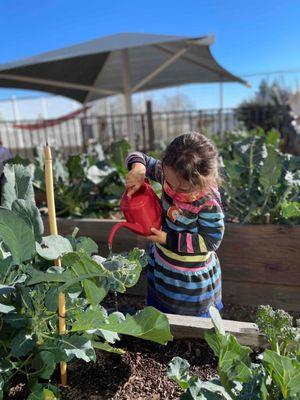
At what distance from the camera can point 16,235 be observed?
3.51 ft

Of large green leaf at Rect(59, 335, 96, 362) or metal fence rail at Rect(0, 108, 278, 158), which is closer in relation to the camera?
large green leaf at Rect(59, 335, 96, 362)

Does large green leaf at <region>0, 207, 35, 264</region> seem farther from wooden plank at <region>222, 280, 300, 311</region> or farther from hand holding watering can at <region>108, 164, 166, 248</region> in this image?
wooden plank at <region>222, 280, 300, 311</region>

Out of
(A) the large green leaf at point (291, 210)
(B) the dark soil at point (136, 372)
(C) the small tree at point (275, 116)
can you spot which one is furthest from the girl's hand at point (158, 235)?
(C) the small tree at point (275, 116)

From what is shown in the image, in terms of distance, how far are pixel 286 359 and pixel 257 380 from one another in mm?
138

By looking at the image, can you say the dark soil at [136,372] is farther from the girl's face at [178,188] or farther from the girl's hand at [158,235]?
the girl's face at [178,188]

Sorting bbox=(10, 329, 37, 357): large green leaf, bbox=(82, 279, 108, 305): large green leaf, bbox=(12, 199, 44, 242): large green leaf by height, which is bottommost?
bbox=(10, 329, 37, 357): large green leaf

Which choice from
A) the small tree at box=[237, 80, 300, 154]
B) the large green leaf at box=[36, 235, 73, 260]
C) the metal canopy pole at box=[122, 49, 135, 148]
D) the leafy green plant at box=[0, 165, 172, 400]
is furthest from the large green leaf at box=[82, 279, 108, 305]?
the metal canopy pole at box=[122, 49, 135, 148]

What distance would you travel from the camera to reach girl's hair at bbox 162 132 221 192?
129 centimetres

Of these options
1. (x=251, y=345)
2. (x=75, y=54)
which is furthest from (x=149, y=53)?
(x=251, y=345)

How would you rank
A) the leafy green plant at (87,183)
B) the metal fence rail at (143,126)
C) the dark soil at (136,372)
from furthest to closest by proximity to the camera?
the metal fence rail at (143,126) < the leafy green plant at (87,183) < the dark soil at (136,372)

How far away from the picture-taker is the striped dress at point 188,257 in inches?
55.4

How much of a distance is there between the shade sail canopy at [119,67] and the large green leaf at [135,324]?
13.3 ft

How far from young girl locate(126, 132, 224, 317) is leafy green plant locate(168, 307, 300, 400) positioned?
0.40 m

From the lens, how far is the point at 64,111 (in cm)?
2117
